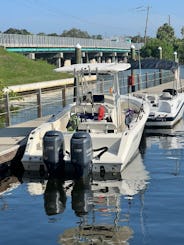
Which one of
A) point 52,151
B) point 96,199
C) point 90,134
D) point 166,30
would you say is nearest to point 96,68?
point 90,134

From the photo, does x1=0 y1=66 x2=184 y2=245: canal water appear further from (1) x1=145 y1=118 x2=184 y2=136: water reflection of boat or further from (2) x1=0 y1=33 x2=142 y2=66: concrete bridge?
(2) x1=0 y1=33 x2=142 y2=66: concrete bridge

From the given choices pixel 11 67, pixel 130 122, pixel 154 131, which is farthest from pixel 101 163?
pixel 11 67

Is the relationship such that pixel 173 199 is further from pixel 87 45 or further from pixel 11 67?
pixel 87 45

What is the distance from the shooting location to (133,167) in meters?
14.0

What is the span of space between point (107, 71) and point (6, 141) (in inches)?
133

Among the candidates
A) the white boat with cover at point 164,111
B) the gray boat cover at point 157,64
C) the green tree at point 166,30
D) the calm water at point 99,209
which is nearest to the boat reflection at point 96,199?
the calm water at point 99,209

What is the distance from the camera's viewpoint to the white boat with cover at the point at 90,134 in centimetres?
1242

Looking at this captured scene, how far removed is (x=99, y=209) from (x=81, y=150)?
2.04 m

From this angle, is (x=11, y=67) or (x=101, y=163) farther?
(x=11, y=67)

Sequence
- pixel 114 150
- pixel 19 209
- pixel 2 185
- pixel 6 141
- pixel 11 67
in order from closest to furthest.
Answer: pixel 19 209 → pixel 2 185 → pixel 114 150 → pixel 6 141 → pixel 11 67

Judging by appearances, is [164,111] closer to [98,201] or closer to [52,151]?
[52,151]

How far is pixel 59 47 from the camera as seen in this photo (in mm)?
90688

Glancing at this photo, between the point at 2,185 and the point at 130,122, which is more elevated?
the point at 130,122

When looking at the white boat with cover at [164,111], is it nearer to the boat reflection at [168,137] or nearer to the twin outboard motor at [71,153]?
the boat reflection at [168,137]
